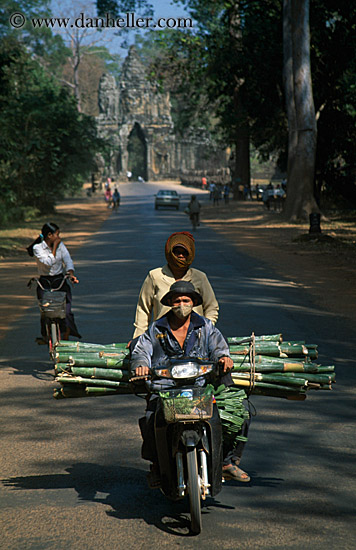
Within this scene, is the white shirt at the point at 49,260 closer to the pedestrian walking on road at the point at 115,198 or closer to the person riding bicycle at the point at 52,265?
the person riding bicycle at the point at 52,265

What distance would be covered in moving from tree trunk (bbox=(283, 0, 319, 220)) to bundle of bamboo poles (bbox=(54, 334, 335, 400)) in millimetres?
29677

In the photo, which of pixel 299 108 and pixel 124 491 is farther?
pixel 299 108

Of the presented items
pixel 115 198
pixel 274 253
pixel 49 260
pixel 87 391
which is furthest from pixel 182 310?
pixel 115 198

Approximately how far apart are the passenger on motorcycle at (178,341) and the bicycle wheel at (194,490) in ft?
1.37

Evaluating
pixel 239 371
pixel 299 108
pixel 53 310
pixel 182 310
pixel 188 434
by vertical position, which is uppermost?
pixel 299 108

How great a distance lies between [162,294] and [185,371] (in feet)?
3.47

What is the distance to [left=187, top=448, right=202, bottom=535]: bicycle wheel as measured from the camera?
4.66 meters

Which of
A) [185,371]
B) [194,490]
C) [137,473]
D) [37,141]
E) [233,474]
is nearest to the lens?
[194,490]

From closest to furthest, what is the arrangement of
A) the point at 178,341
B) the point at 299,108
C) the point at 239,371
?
the point at 178,341 < the point at 239,371 < the point at 299,108

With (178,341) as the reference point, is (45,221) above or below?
below

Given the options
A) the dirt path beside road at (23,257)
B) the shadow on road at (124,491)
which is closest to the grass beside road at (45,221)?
the dirt path beside road at (23,257)

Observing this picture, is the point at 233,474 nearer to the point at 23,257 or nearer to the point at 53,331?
the point at 53,331

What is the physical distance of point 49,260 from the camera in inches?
391

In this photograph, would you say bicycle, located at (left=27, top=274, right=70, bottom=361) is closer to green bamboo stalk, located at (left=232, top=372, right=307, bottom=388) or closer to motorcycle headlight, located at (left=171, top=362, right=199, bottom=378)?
green bamboo stalk, located at (left=232, top=372, right=307, bottom=388)
